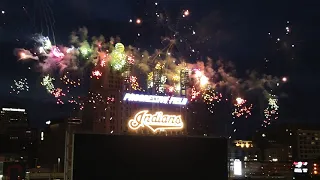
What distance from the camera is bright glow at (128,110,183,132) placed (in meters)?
28.4

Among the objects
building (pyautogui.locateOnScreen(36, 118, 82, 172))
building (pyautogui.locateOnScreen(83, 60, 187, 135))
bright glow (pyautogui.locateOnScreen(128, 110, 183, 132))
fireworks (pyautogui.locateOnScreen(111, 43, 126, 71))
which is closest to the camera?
bright glow (pyautogui.locateOnScreen(128, 110, 183, 132))

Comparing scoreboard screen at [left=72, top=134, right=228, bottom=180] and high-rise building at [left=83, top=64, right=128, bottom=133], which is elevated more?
high-rise building at [left=83, top=64, right=128, bottom=133]

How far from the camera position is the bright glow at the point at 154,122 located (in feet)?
93.3

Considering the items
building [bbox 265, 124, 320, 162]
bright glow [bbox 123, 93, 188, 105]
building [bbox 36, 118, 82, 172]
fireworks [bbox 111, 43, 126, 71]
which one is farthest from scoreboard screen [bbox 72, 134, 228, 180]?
building [bbox 265, 124, 320, 162]

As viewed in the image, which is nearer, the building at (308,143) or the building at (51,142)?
the building at (51,142)

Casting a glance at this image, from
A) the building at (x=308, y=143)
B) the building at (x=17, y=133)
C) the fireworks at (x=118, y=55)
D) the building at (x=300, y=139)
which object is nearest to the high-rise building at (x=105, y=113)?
the fireworks at (x=118, y=55)

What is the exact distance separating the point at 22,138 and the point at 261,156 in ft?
206

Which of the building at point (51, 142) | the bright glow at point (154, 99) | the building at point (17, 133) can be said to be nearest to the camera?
the bright glow at point (154, 99)

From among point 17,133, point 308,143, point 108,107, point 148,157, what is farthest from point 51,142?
point 148,157

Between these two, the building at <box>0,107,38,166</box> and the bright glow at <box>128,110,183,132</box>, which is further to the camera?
the building at <box>0,107,38,166</box>

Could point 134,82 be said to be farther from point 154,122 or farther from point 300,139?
point 300,139

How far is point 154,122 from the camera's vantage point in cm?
2936

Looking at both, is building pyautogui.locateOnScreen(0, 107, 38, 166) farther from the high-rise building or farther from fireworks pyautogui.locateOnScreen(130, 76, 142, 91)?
fireworks pyautogui.locateOnScreen(130, 76, 142, 91)

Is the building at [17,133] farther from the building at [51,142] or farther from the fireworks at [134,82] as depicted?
the fireworks at [134,82]
